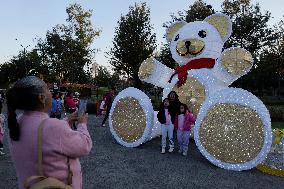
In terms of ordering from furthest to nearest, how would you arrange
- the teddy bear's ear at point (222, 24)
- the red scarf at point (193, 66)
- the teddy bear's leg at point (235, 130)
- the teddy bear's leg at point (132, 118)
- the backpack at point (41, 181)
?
the teddy bear's ear at point (222, 24) < the red scarf at point (193, 66) < the teddy bear's leg at point (132, 118) < the teddy bear's leg at point (235, 130) < the backpack at point (41, 181)

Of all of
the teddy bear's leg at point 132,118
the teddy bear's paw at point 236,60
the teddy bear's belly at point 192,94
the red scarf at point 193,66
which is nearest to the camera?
the teddy bear's leg at point 132,118

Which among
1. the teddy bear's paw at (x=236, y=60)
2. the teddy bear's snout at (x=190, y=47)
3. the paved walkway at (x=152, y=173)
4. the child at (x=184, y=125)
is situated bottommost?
the paved walkway at (x=152, y=173)

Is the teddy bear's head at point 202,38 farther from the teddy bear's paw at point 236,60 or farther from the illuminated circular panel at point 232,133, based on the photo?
the illuminated circular panel at point 232,133

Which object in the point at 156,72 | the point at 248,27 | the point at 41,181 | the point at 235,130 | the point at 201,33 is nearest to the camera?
the point at 41,181

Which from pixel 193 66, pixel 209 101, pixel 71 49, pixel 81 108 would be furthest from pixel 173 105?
pixel 71 49

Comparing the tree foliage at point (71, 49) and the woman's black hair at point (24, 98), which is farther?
the tree foliage at point (71, 49)

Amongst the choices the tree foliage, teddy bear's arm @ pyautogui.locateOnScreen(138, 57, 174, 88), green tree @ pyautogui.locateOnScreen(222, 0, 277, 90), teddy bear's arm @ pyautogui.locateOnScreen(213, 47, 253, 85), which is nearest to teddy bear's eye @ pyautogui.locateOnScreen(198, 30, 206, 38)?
teddy bear's arm @ pyautogui.locateOnScreen(213, 47, 253, 85)

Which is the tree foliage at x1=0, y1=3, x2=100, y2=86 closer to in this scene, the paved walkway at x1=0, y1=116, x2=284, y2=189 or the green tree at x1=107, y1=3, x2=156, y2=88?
the green tree at x1=107, y1=3, x2=156, y2=88

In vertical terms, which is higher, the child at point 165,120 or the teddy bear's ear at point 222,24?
the teddy bear's ear at point 222,24

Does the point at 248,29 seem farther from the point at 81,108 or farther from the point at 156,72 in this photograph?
the point at 81,108

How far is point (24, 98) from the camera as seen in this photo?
2211mm

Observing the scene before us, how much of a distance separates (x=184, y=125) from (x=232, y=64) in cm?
187

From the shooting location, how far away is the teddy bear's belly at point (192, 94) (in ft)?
29.4

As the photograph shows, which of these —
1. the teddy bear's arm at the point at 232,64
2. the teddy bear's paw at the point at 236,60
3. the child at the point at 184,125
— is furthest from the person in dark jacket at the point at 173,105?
the teddy bear's paw at the point at 236,60
